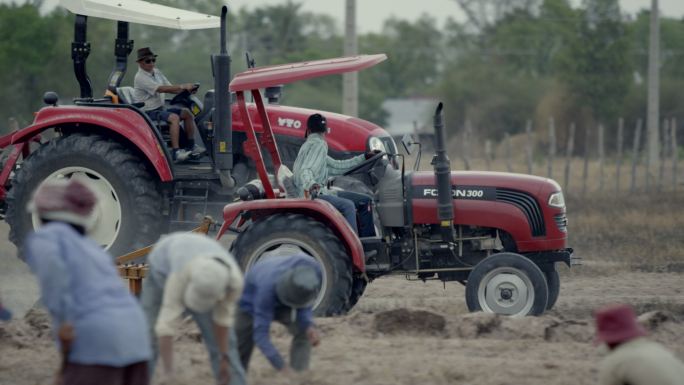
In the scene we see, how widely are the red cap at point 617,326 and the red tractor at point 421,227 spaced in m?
4.07

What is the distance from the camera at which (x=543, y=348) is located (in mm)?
9344

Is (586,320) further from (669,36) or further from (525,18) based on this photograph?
(525,18)

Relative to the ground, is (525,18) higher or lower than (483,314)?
higher

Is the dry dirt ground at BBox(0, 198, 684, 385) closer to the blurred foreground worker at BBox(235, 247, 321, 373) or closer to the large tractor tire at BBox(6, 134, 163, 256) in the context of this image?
the blurred foreground worker at BBox(235, 247, 321, 373)

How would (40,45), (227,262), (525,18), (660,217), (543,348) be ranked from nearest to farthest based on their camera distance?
1. (227,262)
2. (543,348)
3. (660,217)
4. (40,45)
5. (525,18)

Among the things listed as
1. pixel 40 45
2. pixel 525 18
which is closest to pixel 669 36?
pixel 525 18

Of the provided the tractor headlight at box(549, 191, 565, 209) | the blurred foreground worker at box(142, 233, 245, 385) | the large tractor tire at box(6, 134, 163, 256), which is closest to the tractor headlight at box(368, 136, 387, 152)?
the tractor headlight at box(549, 191, 565, 209)

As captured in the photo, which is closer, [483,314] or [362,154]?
[483,314]

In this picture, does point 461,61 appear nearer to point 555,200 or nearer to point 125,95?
point 125,95

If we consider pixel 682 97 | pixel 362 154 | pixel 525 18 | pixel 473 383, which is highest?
pixel 525 18

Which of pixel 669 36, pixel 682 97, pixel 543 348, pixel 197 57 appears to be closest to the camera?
pixel 543 348

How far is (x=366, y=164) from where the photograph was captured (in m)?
10.7

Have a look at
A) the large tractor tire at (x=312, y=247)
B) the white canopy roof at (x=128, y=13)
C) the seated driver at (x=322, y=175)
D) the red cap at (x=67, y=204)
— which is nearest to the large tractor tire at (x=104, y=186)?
the white canopy roof at (x=128, y=13)

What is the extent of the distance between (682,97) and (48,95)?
32.8 m
